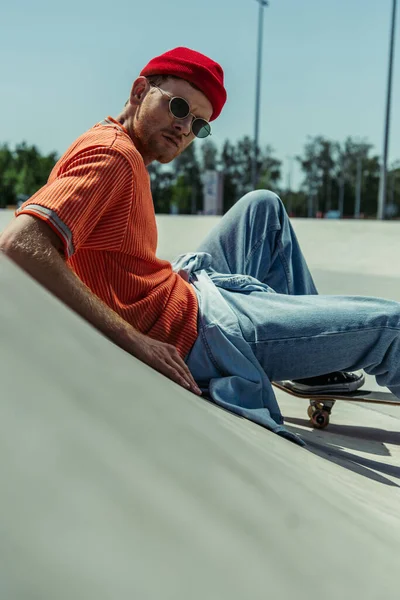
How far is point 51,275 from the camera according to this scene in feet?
5.30

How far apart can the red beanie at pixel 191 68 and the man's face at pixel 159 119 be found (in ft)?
0.09

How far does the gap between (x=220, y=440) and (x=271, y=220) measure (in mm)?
1802

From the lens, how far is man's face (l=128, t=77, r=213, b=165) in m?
2.13

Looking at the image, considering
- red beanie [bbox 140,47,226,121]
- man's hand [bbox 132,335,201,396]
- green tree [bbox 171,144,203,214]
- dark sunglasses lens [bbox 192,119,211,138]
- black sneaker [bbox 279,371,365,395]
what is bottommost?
black sneaker [bbox 279,371,365,395]

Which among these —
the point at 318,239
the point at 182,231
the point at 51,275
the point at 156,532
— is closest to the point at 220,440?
the point at 156,532

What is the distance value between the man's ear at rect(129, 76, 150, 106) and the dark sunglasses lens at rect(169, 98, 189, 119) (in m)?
0.11

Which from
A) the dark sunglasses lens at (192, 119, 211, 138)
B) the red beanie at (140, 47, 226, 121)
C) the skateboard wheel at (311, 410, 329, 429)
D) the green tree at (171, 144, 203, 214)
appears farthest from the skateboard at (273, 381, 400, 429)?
the green tree at (171, 144, 203, 214)

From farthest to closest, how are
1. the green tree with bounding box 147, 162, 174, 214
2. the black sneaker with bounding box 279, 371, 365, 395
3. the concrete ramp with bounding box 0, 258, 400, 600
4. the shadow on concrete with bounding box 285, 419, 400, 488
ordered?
the green tree with bounding box 147, 162, 174, 214
the black sneaker with bounding box 279, 371, 365, 395
the shadow on concrete with bounding box 285, 419, 400, 488
the concrete ramp with bounding box 0, 258, 400, 600

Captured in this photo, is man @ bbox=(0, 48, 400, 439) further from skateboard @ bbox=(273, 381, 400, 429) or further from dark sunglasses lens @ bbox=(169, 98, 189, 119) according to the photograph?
skateboard @ bbox=(273, 381, 400, 429)

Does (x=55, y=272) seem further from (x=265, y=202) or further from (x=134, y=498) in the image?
(x=265, y=202)

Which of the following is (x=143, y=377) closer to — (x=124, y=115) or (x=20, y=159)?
(x=124, y=115)

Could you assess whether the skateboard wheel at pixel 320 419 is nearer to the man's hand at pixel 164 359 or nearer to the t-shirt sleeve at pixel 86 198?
the man's hand at pixel 164 359

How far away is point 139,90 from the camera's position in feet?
7.18

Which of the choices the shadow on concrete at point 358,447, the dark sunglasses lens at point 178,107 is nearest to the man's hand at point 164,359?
the shadow on concrete at point 358,447
